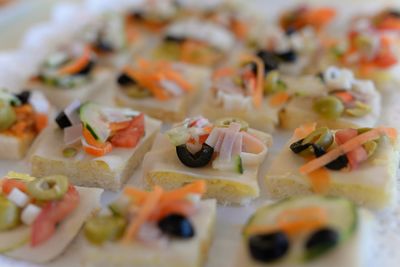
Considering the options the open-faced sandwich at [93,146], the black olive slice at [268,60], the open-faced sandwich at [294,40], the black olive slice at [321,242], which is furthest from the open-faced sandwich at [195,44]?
the black olive slice at [321,242]

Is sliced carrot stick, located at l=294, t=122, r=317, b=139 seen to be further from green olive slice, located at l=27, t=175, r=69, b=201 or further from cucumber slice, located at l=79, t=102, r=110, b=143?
green olive slice, located at l=27, t=175, r=69, b=201

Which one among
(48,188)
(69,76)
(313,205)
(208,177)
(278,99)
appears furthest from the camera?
(69,76)

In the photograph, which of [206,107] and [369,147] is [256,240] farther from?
[206,107]

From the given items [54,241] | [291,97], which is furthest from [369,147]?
[54,241]

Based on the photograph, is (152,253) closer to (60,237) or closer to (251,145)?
(60,237)

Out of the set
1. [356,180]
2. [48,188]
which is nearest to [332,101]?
[356,180]

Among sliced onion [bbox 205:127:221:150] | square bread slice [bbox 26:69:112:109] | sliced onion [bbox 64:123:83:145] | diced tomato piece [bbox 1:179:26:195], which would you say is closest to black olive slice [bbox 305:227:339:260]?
sliced onion [bbox 205:127:221:150]
